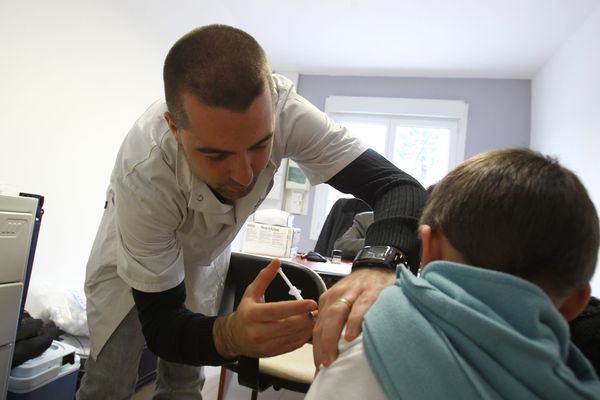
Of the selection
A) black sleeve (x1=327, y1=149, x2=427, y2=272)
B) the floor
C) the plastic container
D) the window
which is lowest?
the floor

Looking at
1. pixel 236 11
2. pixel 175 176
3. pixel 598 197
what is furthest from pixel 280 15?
pixel 175 176

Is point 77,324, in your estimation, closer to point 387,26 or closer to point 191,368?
point 191,368

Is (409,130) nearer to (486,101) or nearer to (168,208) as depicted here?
(486,101)

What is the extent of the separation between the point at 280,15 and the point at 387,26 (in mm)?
936

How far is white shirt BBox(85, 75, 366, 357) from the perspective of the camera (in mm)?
919

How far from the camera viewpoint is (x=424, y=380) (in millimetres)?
413

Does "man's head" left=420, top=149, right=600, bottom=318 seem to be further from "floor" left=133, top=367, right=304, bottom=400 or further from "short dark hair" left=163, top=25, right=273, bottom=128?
"floor" left=133, top=367, right=304, bottom=400

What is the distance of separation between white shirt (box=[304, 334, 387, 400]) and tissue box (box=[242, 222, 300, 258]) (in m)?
1.93

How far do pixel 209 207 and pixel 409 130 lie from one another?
12.8 ft

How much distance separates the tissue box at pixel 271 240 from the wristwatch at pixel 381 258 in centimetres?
163

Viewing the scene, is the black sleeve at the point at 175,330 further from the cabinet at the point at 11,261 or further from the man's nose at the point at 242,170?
the cabinet at the point at 11,261

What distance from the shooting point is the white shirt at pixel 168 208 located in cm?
92

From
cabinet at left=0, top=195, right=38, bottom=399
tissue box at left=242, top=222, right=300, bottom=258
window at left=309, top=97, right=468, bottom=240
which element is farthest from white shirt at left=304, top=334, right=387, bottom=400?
window at left=309, top=97, right=468, bottom=240

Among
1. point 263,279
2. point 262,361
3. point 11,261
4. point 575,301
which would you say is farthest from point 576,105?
point 11,261
